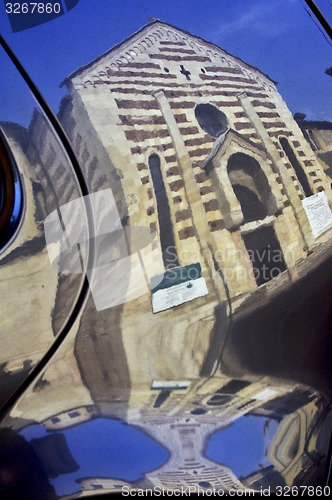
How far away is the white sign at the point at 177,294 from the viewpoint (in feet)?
3.92

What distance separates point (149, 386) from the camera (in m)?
1.19

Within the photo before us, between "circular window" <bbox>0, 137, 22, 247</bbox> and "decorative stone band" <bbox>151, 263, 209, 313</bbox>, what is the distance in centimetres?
43

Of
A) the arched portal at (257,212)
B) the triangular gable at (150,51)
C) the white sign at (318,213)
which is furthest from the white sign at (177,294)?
the triangular gable at (150,51)

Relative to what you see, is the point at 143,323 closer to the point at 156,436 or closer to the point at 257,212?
the point at 156,436

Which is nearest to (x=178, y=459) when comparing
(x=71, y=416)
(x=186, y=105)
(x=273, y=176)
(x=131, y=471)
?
(x=131, y=471)

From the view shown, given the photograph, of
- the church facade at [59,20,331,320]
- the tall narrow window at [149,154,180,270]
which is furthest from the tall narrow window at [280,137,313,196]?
the tall narrow window at [149,154,180,270]

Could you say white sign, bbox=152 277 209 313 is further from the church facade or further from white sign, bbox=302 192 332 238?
white sign, bbox=302 192 332 238

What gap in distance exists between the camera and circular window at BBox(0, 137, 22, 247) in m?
1.18

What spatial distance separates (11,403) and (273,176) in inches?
40.5

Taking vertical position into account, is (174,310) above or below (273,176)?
below

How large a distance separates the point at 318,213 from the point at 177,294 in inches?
20.4

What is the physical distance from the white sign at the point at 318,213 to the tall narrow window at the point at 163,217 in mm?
435

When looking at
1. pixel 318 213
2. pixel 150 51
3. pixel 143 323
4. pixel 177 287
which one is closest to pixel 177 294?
pixel 177 287

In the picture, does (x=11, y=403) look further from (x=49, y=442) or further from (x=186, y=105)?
(x=186, y=105)
